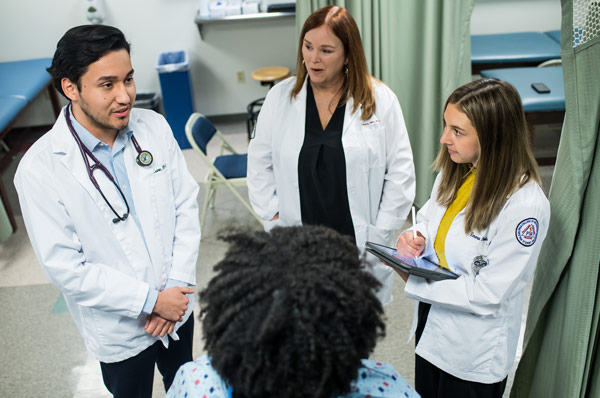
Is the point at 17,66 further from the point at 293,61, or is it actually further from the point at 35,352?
the point at 35,352

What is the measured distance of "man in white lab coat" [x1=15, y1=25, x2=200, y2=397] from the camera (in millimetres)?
1385

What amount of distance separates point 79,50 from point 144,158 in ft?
1.13

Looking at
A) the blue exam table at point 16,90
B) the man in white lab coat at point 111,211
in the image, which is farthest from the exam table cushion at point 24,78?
the man in white lab coat at point 111,211

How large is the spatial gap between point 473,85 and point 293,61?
12.0 ft

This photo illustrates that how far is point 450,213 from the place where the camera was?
5.05 ft

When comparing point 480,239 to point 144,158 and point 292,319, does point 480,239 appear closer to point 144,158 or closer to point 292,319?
point 292,319

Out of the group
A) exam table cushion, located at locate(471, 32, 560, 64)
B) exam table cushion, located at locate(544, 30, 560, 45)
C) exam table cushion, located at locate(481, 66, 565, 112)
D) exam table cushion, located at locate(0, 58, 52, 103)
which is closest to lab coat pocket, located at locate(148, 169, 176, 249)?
exam table cushion, located at locate(481, 66, 565, 112)

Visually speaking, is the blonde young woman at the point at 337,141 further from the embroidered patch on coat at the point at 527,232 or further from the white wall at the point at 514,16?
the white wall at the point at 514,16

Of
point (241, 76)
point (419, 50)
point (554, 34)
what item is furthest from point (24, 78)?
point (554, 34)

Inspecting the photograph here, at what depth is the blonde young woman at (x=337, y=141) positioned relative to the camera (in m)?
1.87

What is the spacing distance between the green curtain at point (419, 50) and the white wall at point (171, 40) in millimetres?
1946

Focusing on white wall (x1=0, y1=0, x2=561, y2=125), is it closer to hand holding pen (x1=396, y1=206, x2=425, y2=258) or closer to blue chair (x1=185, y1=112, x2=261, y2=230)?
blue chair (x1=185, y1=112, x2=261, y2=230)

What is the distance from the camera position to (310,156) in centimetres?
198

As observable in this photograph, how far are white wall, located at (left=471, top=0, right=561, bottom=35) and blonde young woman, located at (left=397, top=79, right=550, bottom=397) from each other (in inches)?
153
